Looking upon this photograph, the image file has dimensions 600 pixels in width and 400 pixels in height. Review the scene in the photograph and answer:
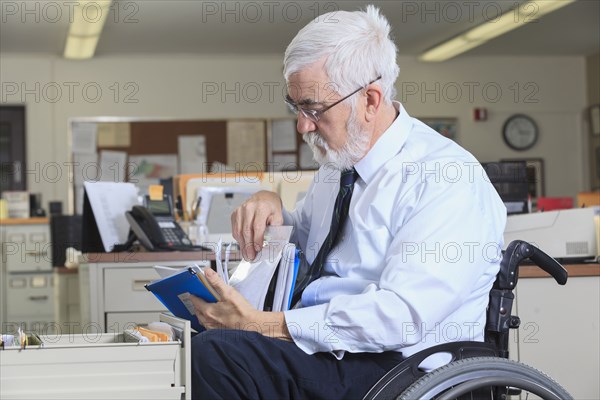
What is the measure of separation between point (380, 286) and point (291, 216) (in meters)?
0.53

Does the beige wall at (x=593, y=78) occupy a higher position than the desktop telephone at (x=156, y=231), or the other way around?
the beige wall at (x=593, y=78)

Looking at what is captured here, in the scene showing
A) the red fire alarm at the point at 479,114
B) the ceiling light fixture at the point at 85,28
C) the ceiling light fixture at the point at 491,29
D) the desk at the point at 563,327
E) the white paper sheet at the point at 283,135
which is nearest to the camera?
the desk at the point at 563,327

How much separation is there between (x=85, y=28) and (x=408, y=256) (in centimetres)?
569

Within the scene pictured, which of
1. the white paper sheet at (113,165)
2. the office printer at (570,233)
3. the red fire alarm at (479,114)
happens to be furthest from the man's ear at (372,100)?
the red fire alarm at (479,114)

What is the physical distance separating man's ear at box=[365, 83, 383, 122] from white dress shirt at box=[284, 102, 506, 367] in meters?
0.05

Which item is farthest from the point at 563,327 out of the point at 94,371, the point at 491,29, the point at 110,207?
the point at 491,29

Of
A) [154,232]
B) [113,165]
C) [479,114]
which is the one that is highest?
[479,114]

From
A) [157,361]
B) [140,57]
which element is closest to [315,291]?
[157,361]

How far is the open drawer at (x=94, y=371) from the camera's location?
129 cm

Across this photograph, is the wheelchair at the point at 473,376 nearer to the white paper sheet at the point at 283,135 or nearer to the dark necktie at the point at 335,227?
the dark necktie at the point at 335,227

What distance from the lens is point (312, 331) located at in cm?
148

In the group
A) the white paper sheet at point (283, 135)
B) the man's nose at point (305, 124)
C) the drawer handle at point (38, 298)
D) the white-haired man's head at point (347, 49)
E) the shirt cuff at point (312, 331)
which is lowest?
the drawer handle at point (38, 298)

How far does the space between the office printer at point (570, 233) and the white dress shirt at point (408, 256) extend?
1.43 m

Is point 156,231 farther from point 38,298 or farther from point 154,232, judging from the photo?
point 38,298
